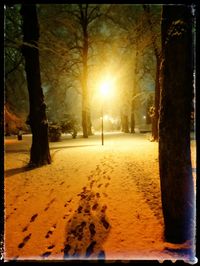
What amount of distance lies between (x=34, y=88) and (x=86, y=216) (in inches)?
239

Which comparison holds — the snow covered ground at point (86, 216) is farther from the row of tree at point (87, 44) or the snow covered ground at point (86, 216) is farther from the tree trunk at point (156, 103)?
the row of tree at point (87, 44)

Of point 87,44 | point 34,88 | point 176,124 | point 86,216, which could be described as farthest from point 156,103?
point 176,124

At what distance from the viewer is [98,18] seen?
2327cm

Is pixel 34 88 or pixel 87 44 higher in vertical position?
pixel 87 44

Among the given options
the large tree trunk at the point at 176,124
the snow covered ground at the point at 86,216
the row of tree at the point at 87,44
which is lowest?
the snow covered ground at the point at 86,216

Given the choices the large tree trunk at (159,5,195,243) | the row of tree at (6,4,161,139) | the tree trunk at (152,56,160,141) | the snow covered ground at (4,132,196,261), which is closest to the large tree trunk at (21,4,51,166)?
the snow covered ground at (4,132,196,261)

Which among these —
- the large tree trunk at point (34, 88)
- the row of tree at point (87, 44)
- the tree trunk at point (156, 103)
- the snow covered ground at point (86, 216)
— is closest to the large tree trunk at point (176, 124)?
the snow covered ground at point (86, 216)

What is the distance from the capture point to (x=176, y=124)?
400 centimetres

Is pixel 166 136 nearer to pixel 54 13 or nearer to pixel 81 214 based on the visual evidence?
pixel 81 214

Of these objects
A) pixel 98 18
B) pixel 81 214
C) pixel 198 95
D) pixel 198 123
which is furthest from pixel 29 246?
pixel 98 18

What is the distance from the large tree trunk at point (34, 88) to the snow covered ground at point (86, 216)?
1430 millimetres

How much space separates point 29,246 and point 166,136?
2787 millimetres

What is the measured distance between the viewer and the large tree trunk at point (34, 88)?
31.9ft

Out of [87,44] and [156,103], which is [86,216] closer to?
[156,103]
